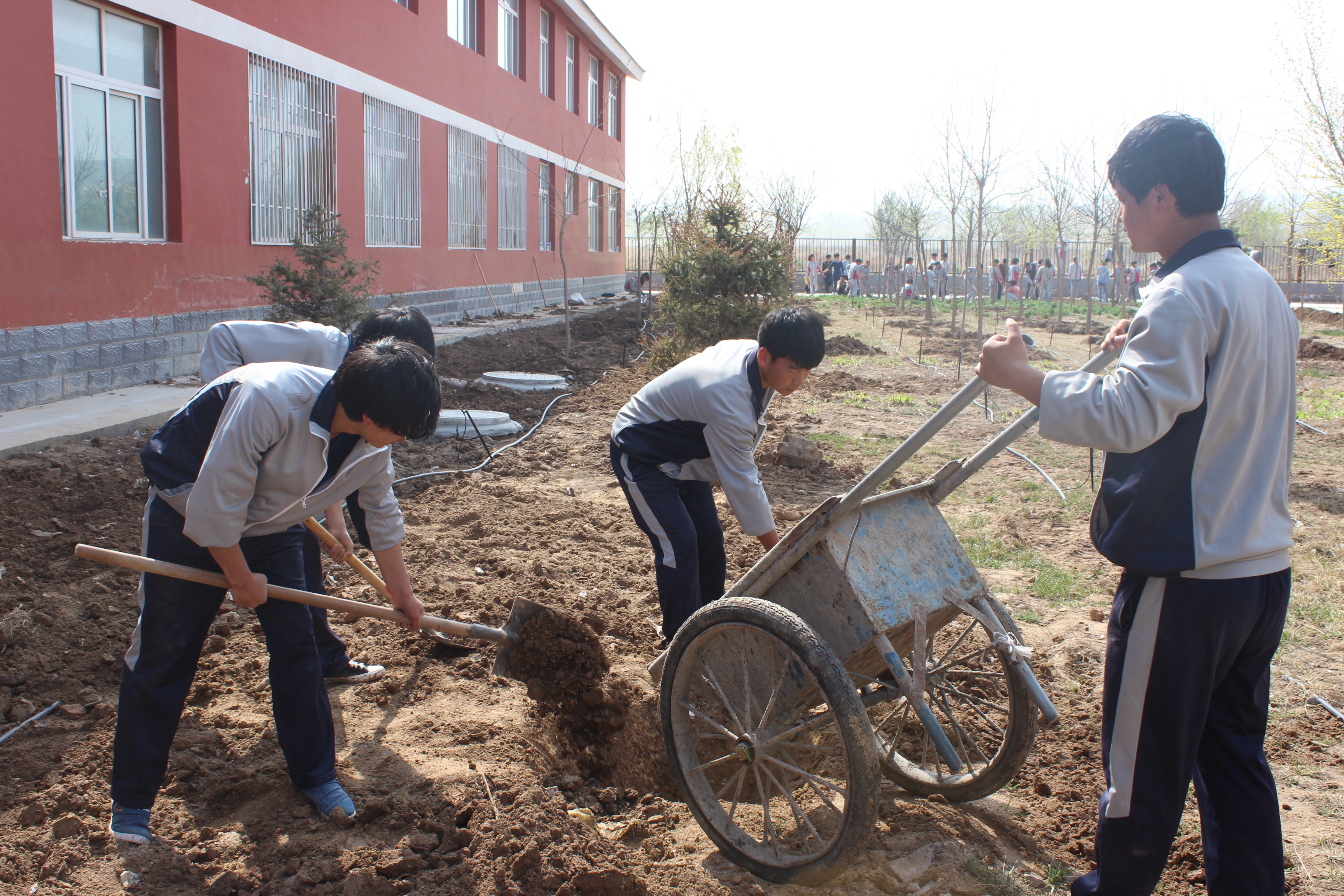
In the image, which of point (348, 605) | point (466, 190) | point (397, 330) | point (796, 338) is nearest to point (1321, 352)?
point (466, 190)

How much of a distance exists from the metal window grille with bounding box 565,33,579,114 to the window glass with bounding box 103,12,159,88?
46.5 ft

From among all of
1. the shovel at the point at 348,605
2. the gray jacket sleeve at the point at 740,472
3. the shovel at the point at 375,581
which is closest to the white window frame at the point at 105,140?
the shovel at the point at 375,581

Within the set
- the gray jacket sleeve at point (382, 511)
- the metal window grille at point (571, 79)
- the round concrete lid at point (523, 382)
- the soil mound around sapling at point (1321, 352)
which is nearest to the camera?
the gray jacket sleeve at point (382, 511)

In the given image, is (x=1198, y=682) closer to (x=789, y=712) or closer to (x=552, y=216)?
(x=789, y=712)

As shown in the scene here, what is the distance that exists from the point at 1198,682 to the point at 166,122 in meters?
9.36

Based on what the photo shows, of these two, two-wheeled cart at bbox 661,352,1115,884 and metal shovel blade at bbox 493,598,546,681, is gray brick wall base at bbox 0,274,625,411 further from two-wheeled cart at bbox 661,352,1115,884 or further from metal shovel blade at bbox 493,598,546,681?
two-wheeled cart at bbox 661,352,1115,884

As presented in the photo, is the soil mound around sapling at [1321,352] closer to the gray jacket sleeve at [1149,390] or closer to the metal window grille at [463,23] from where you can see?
the metal window grille at [463,23]

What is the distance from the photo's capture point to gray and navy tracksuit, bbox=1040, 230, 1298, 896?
1.81 metres

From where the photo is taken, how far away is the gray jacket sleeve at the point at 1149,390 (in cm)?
179

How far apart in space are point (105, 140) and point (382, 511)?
684 centimetres

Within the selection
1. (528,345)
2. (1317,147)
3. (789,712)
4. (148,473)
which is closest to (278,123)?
(528,345)

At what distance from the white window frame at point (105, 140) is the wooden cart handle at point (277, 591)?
5993 millimetres

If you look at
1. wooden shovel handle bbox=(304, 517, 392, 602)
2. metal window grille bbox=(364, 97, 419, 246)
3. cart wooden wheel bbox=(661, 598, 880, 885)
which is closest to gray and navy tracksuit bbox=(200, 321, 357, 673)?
wooden shovel handle bbox=(304, 517, 392, 602)

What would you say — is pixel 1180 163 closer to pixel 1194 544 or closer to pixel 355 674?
pixel 1194 544
